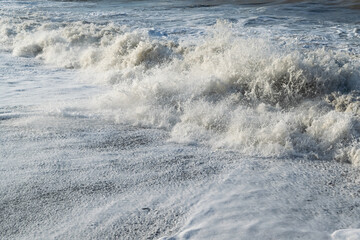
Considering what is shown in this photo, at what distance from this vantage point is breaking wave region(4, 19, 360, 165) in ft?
12.8

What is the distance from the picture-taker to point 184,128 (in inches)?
172

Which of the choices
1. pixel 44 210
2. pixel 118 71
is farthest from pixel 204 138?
pixel 118 71

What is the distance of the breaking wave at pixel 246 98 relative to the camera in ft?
12.8

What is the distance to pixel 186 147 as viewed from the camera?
393cm

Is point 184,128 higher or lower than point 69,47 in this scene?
lower

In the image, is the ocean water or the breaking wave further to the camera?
the breaking wave

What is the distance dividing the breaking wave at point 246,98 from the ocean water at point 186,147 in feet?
0.07

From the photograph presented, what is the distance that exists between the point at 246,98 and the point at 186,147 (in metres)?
1.69

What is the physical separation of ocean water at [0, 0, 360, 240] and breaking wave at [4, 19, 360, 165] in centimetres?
2

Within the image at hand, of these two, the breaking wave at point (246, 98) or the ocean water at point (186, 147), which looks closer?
the ocean water at point (186, 147)

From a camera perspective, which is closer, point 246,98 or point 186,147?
point 186,147

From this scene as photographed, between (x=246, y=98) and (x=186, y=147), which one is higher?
(x=246, y=98)

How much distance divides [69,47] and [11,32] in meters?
4.05

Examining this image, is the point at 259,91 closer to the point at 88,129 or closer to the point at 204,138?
the point at 204,138
